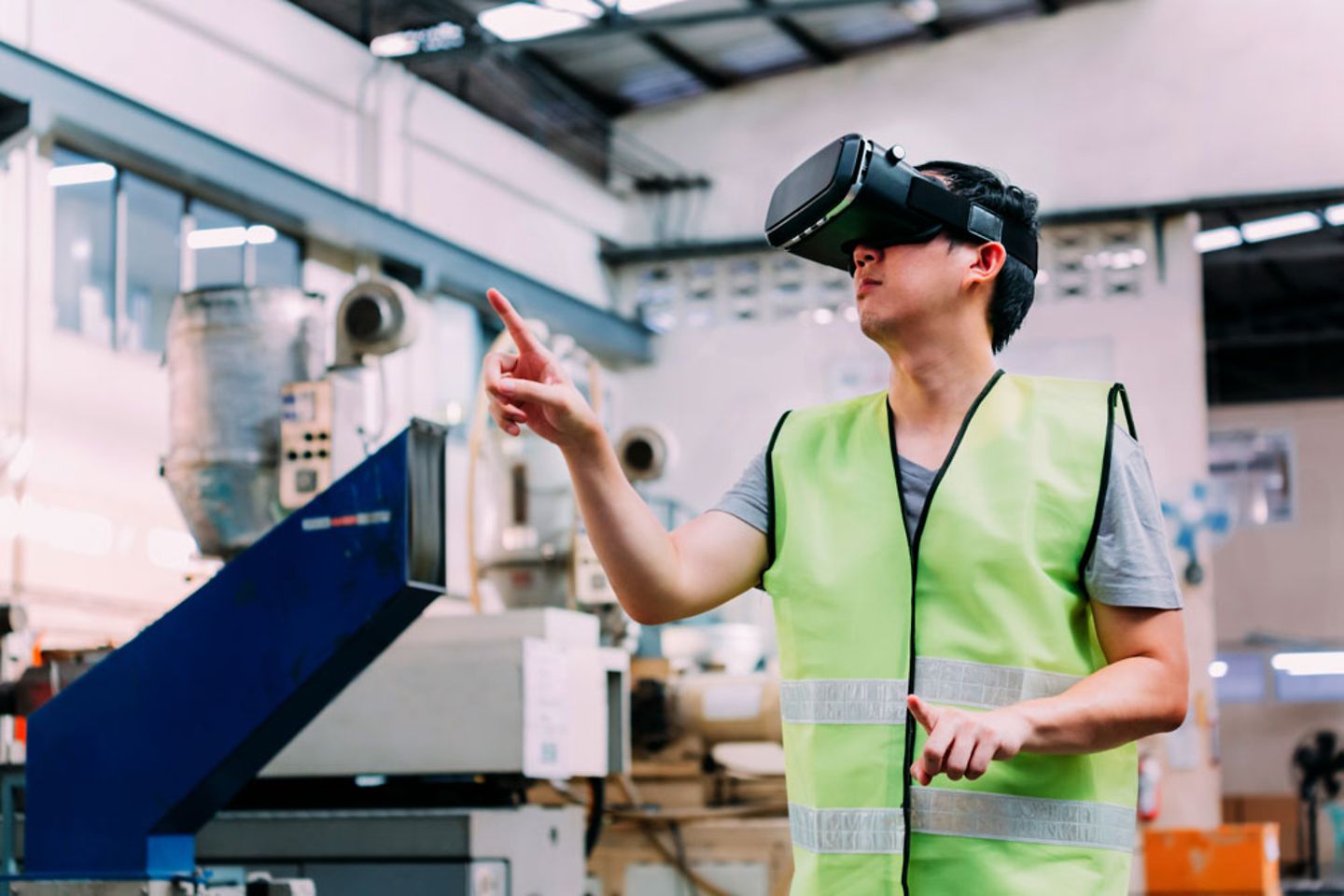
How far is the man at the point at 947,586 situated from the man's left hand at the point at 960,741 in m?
0.05

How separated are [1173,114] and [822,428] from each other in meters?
11.1

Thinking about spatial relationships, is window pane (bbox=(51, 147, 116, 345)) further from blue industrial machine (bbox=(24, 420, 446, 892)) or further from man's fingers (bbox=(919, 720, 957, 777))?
man's fingers (bbox=(919, 720, 957, 777))

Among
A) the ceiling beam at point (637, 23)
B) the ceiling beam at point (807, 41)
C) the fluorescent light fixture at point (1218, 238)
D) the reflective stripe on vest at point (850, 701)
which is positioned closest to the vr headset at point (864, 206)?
the reflective stripe on vest at point (850, 701)

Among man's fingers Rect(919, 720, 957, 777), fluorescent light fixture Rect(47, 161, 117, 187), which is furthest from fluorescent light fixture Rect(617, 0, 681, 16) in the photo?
man's fingers Rect(919, 720, 957, 777)

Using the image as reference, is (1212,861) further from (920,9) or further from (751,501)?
(751,501)

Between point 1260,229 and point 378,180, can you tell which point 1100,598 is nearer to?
point 378,180

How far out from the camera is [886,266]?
5.34ft

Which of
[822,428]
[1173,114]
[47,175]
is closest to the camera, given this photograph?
[822,428]

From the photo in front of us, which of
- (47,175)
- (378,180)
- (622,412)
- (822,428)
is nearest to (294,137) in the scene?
(378,180)

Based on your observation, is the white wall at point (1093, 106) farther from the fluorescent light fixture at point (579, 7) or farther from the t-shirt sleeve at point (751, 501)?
the t-shirt sleeve at point (751, 501)

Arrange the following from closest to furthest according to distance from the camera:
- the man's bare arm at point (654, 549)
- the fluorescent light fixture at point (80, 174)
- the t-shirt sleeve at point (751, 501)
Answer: the man's bare arm at point (654, 549), the t-shirt sleeve at point (751, 501), the fluorescent light fixture at point (80, 174)

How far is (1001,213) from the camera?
1.67 meters

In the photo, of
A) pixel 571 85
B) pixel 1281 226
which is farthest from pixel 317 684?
pixel 1281 226

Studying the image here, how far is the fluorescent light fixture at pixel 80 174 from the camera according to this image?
7.85m
